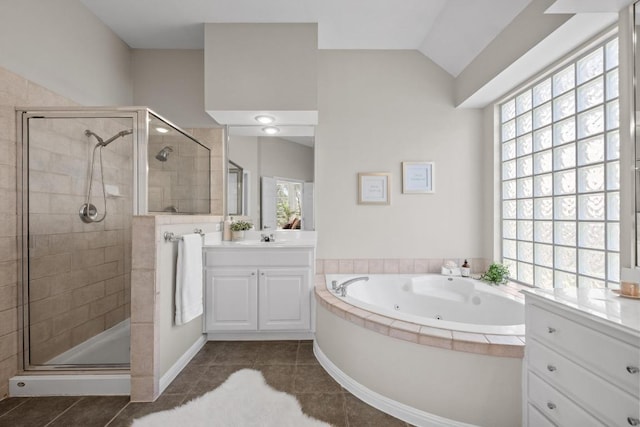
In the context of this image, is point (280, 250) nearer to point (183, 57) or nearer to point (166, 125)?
point (166, 125)

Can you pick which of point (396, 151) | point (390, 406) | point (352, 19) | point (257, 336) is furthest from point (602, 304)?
point (352, 19)

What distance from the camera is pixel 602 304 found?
118cm

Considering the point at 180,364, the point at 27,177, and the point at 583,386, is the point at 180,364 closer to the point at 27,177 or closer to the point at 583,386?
the point at 27,177

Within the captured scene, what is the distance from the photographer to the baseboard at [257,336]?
265cm

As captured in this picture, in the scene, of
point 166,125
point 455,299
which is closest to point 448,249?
point 455,299

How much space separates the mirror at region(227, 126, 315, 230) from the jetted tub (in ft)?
2.63

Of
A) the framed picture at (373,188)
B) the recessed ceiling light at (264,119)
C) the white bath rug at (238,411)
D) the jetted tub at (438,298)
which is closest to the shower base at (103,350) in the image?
the white bath rug at (238,411)

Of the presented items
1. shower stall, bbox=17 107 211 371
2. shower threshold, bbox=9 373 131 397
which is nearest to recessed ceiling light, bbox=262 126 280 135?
shower stall, bbox=17 107 211 371

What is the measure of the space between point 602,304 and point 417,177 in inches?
77.4

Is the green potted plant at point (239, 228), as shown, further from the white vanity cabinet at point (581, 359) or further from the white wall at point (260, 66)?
the white vanity cabinet at point (581, 359)

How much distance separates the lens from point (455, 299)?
8.49 feet

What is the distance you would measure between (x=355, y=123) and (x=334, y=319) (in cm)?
193

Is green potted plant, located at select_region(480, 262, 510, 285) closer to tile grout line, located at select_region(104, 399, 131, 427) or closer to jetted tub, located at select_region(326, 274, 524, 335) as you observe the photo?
jetted tub, located at select_region(326, 274, 524, 335)

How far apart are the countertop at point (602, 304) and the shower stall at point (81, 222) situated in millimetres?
2329
